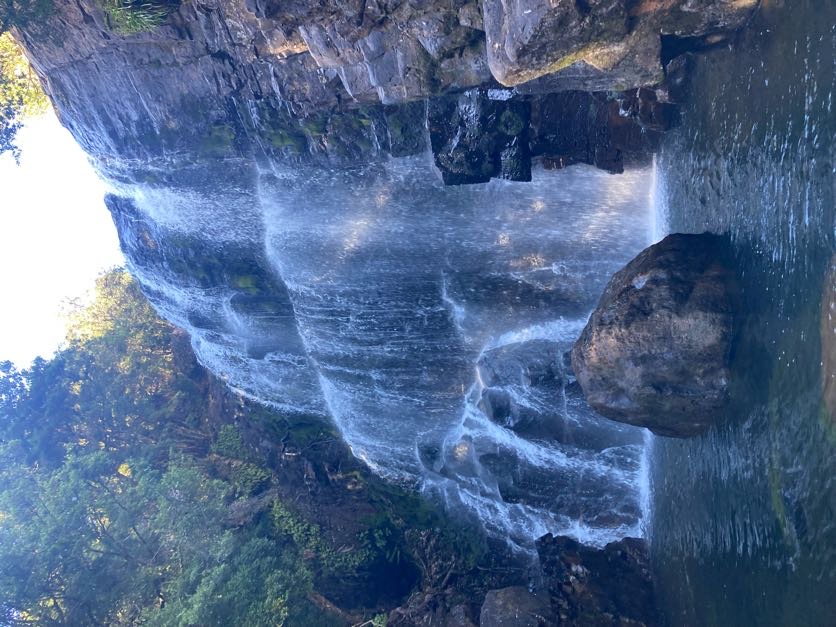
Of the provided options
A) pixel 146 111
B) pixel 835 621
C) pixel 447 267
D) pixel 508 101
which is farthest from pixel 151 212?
pixel 835 621

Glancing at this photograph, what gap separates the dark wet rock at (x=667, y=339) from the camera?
7391mm

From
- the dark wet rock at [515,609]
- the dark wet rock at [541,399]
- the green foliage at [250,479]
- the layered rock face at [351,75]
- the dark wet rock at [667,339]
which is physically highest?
the layered rock face at [351,75]

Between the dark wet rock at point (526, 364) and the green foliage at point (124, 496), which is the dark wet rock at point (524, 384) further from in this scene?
the green foliage at point (124, 496)

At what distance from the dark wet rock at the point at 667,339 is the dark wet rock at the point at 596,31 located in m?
2.28

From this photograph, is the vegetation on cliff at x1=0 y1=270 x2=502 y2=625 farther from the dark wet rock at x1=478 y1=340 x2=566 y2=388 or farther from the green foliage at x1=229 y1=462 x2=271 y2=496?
the dark wet rock at x1=478 y1=340 x2=566 y2=388

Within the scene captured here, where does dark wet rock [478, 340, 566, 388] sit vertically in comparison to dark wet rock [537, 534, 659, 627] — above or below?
above

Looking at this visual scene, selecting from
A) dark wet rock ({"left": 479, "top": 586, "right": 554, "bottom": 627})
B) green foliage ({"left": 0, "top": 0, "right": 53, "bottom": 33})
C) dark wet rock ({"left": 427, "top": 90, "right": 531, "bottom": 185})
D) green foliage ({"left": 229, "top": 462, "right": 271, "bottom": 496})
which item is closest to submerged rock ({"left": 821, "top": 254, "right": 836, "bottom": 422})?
dark wet rock ({"left": 427, "top": 90, "right": 531, "bottom": 185})

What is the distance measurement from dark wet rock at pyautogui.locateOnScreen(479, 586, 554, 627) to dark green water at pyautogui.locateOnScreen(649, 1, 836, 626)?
3348mm

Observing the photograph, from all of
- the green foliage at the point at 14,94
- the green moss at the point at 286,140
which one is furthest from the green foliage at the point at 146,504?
the green moss at the point at 286,140

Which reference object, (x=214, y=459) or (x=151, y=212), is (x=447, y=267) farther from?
(x=214, y=459)

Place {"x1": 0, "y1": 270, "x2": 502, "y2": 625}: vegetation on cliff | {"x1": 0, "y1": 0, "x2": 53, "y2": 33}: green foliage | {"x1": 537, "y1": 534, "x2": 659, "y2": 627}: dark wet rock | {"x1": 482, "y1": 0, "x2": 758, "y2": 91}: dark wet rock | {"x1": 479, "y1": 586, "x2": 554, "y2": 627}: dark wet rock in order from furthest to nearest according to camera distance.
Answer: {"x1": 0, "y1": 270, "x2": 502, "y2": 625}: vegetation on cliff, {"x1": 0, "y1": 0, "x2": 53, "y2": 33}: green foliage, {"x1": 479, "y1": 586, "x2": 554, "y2": 627}: dark wet rock, {"x1": 537, "y1": 534, "x2": 659, "y2": 627}: dark wet rock, {"x1": 482, "y1": 0, "x2": 758, "y2": 91}: dark wet rock

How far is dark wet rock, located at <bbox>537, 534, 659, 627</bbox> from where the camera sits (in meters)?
10.4

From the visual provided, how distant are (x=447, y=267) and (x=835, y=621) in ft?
25.4

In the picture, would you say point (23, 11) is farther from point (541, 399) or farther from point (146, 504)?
point (146, 504)
